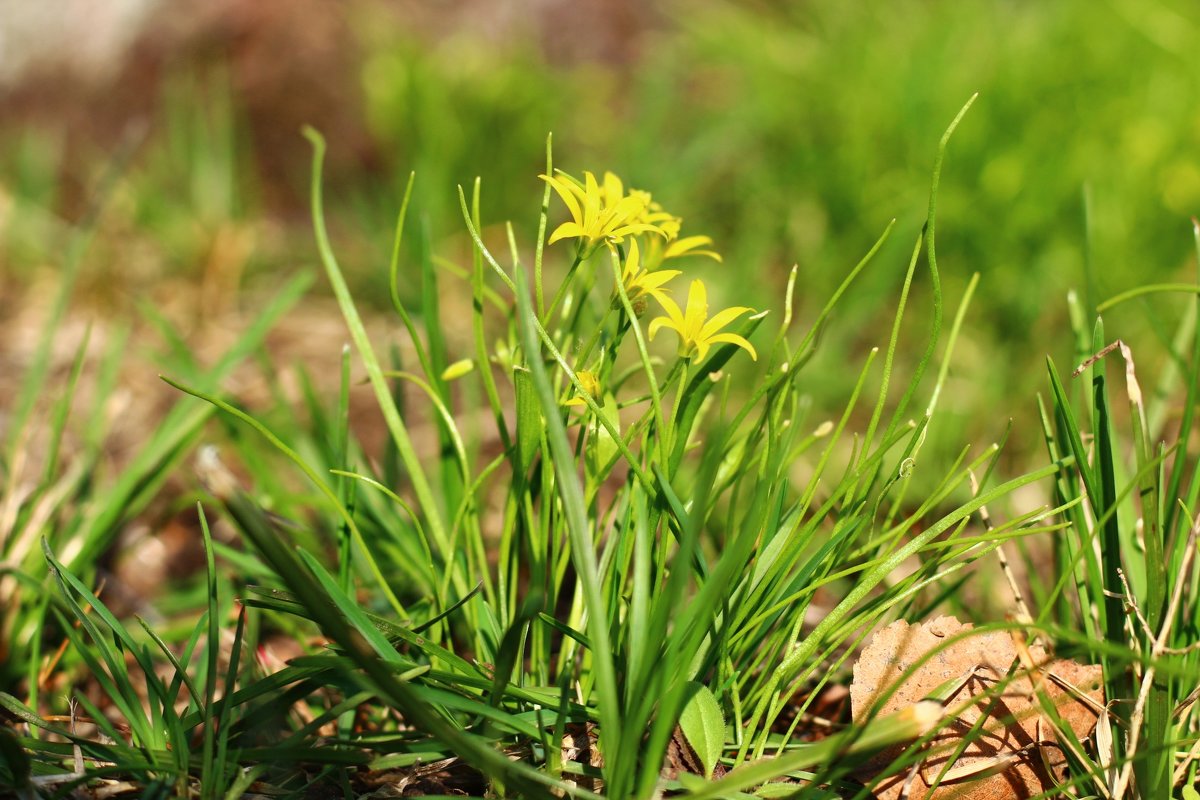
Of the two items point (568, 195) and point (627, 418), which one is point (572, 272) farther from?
point (627, 418)

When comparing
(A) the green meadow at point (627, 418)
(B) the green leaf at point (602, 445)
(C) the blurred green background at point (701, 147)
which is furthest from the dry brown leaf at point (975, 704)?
(C) the blurred green background at point (701, 147)

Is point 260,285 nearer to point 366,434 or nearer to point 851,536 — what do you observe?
point 366,434

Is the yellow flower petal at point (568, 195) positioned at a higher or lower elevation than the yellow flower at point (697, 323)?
higher

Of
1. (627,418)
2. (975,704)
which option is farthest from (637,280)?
(627,418)

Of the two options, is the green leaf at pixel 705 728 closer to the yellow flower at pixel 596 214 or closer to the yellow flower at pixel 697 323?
the yellow flower at pixel 697 323

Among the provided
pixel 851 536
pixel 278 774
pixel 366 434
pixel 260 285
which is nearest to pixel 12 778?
pixel 278 774

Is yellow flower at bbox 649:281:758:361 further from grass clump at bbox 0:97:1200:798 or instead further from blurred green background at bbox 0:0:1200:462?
blurred green background at bbox 0:0:1200:462
